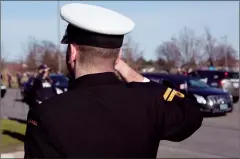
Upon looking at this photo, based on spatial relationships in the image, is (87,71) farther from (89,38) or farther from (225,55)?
(225,55)

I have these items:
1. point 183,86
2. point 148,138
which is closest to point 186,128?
point 148,138

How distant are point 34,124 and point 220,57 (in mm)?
48428

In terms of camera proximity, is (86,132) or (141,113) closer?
(86,132)

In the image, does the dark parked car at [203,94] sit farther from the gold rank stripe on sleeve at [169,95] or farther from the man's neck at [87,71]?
the man's neck at [87,71]

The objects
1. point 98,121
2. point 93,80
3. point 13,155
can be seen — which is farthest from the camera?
point 13,155

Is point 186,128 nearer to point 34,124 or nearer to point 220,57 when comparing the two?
point 34,124

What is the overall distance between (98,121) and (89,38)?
1.09 ft

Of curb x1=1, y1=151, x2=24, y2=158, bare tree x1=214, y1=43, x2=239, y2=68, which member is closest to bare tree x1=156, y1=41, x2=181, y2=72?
bare tree x1=214, y1=43, x2=239, y2=68

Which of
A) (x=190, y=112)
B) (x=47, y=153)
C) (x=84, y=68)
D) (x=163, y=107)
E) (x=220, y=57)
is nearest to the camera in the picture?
(x=47, y=153)

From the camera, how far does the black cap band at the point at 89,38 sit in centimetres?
180

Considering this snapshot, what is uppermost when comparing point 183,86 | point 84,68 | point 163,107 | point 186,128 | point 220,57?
point 84,68

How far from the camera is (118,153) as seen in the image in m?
1.73

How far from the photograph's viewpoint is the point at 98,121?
5.63 feet

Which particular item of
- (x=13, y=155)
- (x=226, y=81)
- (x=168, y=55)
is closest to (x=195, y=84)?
(x=226, y=81)
